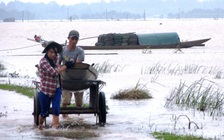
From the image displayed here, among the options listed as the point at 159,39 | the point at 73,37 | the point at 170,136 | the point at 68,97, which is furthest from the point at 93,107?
the point at 159,39

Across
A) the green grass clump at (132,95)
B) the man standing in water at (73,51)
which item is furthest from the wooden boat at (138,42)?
the man standing in water at (73,51)

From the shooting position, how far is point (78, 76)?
36.6 ft

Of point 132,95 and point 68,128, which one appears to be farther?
point 132,95

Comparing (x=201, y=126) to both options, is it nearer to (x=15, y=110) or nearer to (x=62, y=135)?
(x=62, y=135)

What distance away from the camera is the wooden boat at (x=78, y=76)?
11039 mm

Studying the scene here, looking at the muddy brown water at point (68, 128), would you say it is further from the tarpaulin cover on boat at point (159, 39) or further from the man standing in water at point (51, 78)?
the tarpaulin cover on boat at point (159, 39)

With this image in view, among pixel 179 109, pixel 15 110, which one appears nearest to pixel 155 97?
pixel 179 109

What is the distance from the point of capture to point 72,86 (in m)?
11.3

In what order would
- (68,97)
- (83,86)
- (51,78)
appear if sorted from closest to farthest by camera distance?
(51,78)
(83,86)
(68,97)

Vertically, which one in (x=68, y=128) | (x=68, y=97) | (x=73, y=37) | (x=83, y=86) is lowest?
(x=68, y=128)

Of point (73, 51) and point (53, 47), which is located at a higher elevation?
point (53, 47)

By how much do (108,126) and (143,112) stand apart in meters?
2.47

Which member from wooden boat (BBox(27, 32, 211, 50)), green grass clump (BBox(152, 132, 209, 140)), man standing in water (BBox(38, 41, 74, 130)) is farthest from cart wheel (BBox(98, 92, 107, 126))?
wooden boat (BBox(27, 32, 211, 50))

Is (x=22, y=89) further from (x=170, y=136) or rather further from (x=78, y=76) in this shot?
(x=170, y=136)
